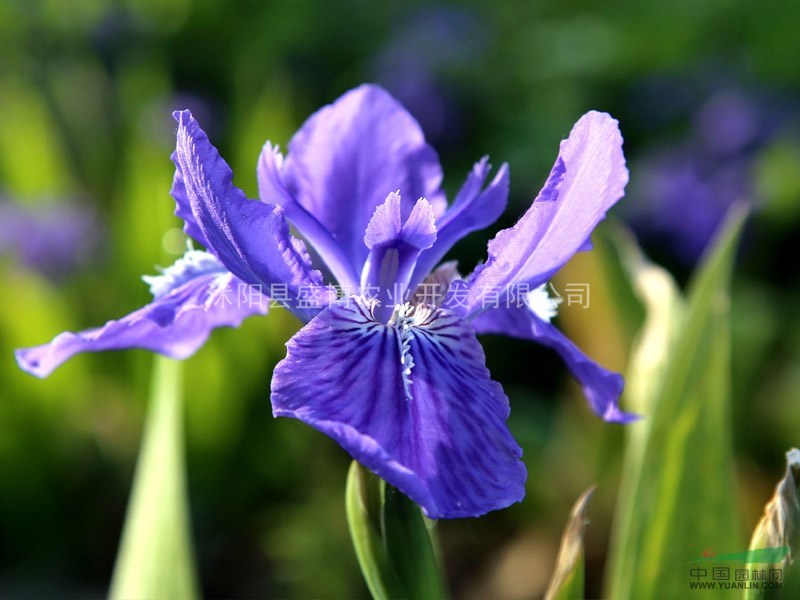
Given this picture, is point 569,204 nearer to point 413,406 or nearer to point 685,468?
point 413,406

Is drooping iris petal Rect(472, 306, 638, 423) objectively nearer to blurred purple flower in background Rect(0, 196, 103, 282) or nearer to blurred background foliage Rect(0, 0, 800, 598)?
blurred background foliage Rect(0, 0, 800, 598)

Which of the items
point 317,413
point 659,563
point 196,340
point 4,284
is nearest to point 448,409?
point 317,413

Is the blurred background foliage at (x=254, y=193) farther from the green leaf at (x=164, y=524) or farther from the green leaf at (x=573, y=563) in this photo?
the green leaf at (x=573, y=563)

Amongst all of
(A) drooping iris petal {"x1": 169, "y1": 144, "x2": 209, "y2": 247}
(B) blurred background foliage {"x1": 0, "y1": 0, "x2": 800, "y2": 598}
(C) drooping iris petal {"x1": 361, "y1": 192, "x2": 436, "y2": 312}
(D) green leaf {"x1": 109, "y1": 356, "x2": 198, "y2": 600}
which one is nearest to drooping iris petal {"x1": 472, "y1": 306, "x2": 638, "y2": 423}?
(C) drooping iris petal {"x1": 361, "y1": 192, "x2": 436, "y2": 312}

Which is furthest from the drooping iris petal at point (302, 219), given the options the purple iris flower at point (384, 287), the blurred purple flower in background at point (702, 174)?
the blurred purple flower in background at point (702, 174)

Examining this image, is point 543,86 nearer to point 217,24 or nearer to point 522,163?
point 522,163
